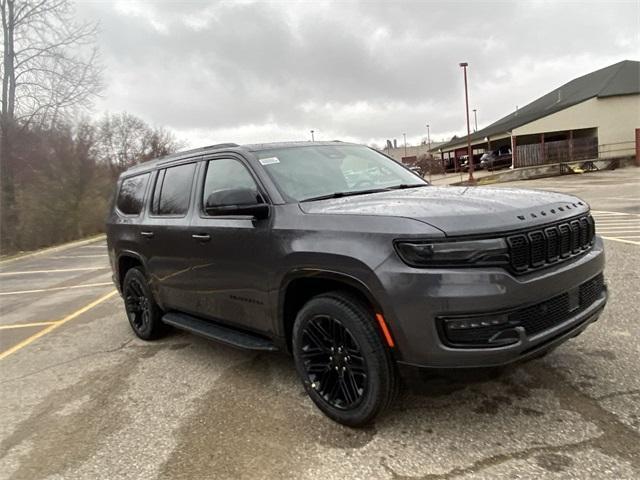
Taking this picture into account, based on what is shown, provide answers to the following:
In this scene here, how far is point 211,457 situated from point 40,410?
1775 mm

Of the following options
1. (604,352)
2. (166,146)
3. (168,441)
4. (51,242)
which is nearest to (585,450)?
(604,352)

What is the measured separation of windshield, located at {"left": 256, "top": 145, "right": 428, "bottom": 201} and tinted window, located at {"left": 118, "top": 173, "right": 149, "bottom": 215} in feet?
6.47

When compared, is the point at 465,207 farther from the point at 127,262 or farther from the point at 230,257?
the point at 127,262

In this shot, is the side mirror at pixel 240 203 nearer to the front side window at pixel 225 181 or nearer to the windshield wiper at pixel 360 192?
the front side window at pixel 225 181

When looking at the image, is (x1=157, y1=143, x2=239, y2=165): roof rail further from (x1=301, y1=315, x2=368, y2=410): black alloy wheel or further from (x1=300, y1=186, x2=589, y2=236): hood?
(x1=301, y1=315, x2=368, y2=410): black alloy wheel

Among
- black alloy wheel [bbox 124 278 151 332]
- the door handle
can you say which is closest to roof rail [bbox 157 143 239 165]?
the door handle

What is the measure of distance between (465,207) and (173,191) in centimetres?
287

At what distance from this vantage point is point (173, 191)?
183 inches

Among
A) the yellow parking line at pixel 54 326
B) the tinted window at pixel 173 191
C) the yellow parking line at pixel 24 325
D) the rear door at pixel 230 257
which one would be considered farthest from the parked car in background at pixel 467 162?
the rear door at pixel 230 257

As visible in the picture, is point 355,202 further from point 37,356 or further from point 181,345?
point 37,356

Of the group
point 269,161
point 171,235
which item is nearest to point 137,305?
point 171,235

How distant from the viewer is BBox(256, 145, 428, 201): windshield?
11.9 feet

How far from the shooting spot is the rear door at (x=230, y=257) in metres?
3.50

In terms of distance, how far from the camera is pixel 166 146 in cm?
5722
